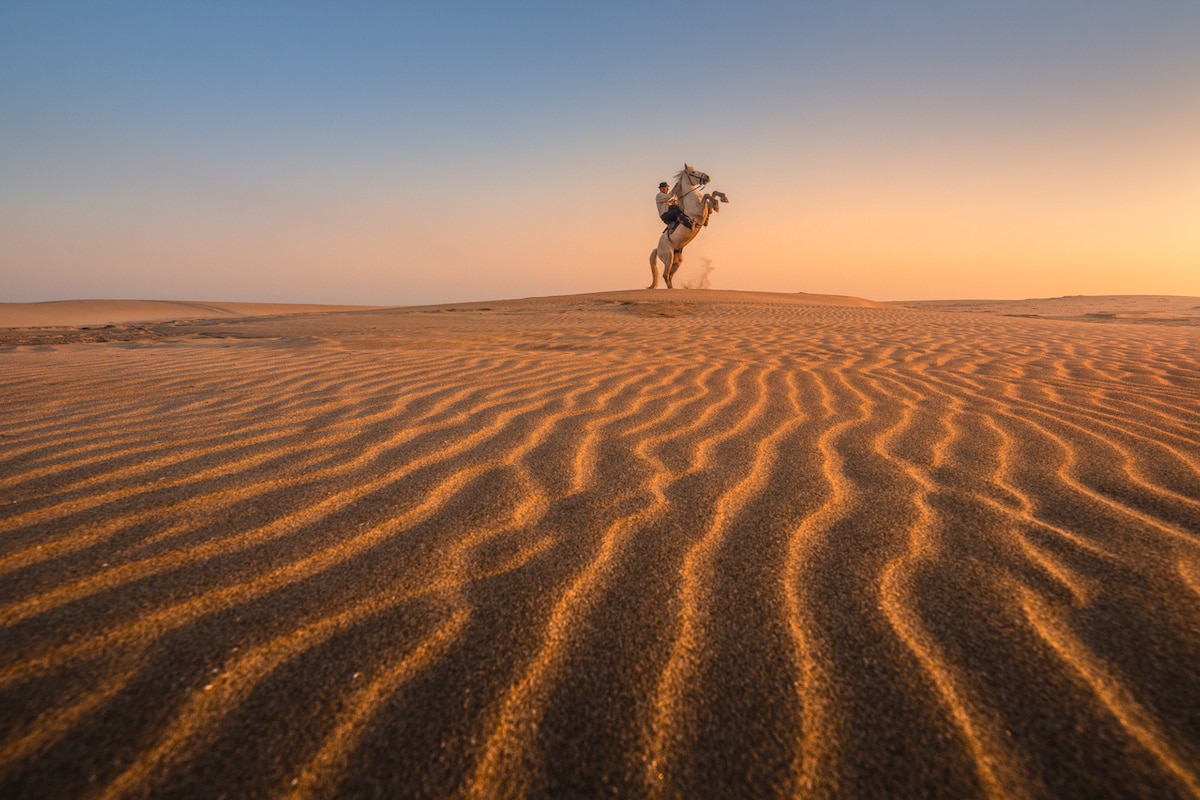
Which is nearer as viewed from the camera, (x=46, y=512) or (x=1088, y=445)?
(x=46, y=512)

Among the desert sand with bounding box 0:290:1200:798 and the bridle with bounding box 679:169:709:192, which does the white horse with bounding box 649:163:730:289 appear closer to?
Answer: the bridle with bounding box 679:169:709:192

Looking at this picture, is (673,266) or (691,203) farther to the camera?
(673,266)

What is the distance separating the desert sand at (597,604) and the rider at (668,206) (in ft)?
50.7

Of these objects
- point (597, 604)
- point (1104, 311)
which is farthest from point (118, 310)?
point (1104, 311)

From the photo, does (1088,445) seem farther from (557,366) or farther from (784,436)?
(557,366)

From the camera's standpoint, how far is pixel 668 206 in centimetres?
1756

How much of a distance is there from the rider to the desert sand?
50.7ft

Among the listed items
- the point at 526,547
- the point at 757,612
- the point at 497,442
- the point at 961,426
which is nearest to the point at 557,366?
the point at 497,442

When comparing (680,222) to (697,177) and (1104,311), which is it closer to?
(697,177)

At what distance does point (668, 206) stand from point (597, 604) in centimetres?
1758

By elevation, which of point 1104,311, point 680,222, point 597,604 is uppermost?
point 680,222

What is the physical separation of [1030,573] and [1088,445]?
160 centimetres

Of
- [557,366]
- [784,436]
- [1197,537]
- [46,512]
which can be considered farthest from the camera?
[557,366]

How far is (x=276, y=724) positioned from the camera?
971mm
